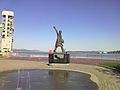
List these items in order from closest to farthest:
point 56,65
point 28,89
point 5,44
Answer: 1. point 28,89
2. point 56,65
3. point 5,44

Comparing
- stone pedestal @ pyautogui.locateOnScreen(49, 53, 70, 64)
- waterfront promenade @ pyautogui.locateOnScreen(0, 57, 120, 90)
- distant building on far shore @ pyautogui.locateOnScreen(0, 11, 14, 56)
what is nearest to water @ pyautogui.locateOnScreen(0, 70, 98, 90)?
waterfront promenade @ pyautogui.locateOnScreen(0, 57, 120, 90)

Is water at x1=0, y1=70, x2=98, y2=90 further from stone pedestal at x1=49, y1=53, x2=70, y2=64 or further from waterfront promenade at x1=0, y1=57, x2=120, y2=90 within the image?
stone pedestal at x1=49, y1=53, x2=70, y2=64

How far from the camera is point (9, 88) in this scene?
9.73 metres

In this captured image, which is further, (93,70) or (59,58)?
(59,58)

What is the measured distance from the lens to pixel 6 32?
79938 millimetres

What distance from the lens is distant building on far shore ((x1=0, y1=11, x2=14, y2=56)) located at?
77181mm

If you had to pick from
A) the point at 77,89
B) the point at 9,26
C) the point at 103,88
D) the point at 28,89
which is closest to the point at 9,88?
the point at 28,89

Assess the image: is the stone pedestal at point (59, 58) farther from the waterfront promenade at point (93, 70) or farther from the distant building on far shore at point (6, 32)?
the distant building on far shore at point (6, 32)

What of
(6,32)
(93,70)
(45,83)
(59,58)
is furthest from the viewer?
(6,32)

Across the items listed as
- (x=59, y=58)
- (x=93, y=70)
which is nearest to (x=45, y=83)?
(x=93, y=70)

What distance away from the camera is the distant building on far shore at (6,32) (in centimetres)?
7718

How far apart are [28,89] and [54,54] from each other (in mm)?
14278

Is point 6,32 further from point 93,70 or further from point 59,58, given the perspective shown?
point 93,70

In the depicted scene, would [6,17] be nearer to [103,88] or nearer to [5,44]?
[5,44]
